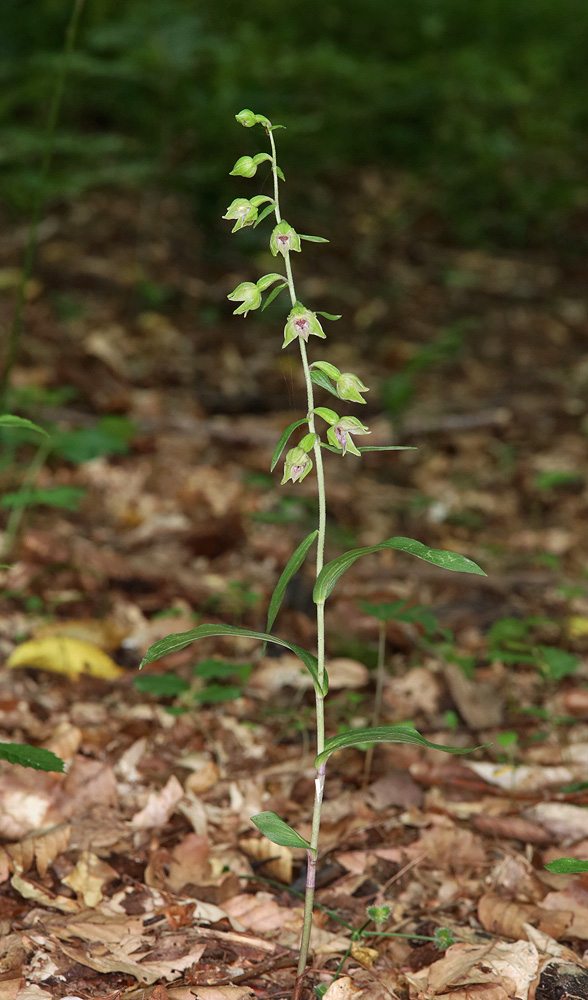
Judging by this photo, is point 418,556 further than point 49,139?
No

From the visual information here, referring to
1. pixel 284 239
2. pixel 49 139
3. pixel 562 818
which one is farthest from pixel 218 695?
pixel 49 139

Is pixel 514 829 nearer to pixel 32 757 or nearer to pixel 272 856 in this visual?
pixel 272 856

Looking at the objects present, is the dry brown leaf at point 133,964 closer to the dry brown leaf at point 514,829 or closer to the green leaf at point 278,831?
the green leaf at point 278,831

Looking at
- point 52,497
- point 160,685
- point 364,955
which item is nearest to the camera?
point 364,955

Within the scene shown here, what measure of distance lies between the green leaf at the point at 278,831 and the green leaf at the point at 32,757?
42 cm

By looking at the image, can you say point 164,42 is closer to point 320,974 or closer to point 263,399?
point 263,399

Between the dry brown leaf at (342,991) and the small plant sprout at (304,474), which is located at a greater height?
the small plant sprout at (304,474)

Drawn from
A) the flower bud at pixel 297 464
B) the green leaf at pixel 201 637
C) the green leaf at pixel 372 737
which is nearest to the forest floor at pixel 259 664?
the green leaf at pixel 372 737

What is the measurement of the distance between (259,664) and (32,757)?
3.98 ft

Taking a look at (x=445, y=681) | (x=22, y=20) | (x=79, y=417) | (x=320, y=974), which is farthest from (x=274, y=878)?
(x=22, y=20)

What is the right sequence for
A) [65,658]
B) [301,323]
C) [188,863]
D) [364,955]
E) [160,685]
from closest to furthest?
[301,323] → [364,955] → [188,863] → [160,685] → [65,658]

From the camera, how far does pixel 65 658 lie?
2600mm

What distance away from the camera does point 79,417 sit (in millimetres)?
4125

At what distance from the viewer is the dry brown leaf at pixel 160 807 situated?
2121 mm
